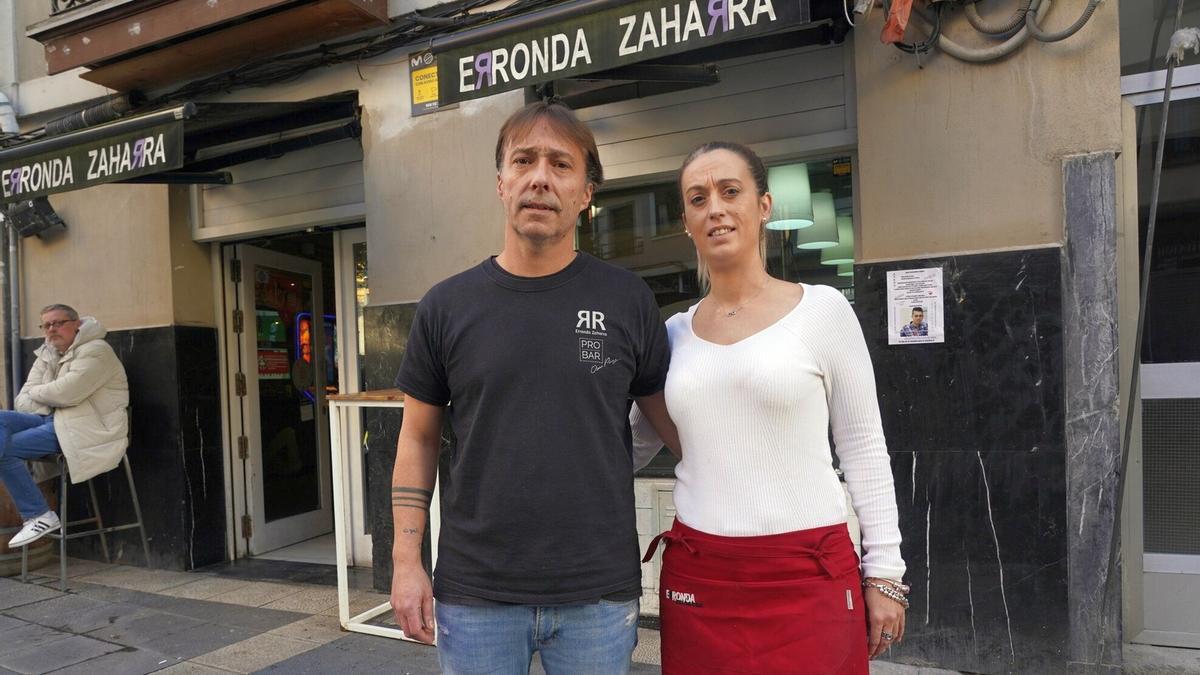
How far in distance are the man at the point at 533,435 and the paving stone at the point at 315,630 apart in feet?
9.47

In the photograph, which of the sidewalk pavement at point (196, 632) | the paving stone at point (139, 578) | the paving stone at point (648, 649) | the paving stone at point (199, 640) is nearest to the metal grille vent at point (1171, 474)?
the sidewalk pavement at point (196, 632)

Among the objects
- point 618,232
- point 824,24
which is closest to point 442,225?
point 618,232

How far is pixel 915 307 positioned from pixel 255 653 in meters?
3.70

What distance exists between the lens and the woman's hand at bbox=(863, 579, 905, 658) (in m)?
1.77

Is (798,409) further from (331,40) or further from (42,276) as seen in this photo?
(42,276)

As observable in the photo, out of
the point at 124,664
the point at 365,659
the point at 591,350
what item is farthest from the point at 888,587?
the point at 124,664

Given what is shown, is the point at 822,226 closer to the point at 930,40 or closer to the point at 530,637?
the point at 930,40

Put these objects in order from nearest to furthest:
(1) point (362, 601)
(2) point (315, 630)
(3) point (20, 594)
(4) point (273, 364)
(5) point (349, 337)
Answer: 1. (2) point (315, 630)
2. (1) point (362, 601)
3. (3) point (20, 594)
4. (5) point (349, 337)
5. (4) point (273, 364)

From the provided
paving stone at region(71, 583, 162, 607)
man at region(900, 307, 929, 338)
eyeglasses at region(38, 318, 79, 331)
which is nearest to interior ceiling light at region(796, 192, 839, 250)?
man at region(900, 307, 929, 338)

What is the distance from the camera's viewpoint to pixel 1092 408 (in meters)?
3.31

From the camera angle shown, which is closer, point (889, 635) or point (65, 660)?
point (889, 635)

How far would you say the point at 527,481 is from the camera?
172 cm

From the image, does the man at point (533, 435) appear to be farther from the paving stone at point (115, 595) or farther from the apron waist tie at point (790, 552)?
the paving stone at point (115, 595)

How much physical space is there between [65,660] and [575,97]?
4.05 meters
